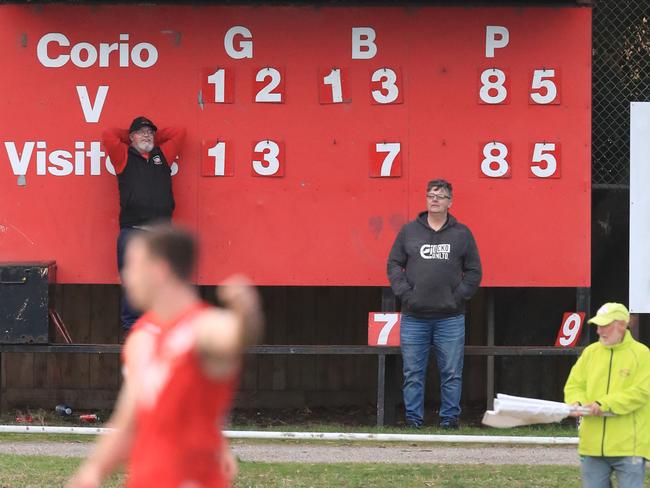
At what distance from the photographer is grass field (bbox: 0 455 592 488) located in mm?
8742

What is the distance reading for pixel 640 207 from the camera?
1177 cm

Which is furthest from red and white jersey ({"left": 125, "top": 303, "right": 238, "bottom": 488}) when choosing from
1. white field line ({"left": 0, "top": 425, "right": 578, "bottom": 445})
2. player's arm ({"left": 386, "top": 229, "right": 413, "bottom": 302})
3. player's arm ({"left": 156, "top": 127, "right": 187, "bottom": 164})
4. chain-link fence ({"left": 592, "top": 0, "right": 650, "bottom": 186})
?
chain-link fence ({"left": 592, "top": 0, "right": 650, "bottom": 186})

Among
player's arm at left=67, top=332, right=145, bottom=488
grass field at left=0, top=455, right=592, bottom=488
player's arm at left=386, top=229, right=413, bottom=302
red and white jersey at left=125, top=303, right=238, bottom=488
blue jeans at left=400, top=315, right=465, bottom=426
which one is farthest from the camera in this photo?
blue jeans at left=400, top=315, right=465, bottom=426

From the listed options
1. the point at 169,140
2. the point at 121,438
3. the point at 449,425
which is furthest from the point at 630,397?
the point at 169,140

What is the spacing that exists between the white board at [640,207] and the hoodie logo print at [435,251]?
66.4 inches

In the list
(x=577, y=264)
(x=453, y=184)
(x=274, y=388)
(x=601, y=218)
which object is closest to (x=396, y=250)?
(x=453, y=184)

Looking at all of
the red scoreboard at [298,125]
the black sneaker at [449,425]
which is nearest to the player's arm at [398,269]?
the red scoreboard at [298,125]

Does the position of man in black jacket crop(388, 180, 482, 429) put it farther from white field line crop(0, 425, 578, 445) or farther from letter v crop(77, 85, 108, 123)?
letter v crop(77, 85, 108, 123)

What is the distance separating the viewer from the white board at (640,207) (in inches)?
462

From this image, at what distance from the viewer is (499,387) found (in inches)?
549

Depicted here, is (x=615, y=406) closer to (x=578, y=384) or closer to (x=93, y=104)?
(x=578, y=384)

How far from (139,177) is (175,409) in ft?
23.5

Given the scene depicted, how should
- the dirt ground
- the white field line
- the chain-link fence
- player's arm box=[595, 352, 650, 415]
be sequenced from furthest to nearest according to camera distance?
the chain-link fence < the white field line < the dirt ground < player's arm box=[595, 352, 650, 415]

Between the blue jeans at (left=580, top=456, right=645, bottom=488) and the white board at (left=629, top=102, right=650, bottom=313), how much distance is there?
4.89 m
